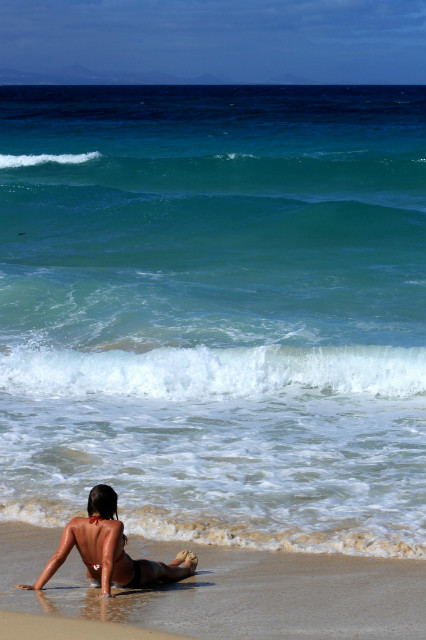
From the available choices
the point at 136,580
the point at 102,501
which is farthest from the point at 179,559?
the point at 102,501

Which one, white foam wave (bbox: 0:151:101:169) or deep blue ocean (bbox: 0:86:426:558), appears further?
white foam wave (bbox: 0:151:101:169)

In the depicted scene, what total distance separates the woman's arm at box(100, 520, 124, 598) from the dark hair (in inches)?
3.9

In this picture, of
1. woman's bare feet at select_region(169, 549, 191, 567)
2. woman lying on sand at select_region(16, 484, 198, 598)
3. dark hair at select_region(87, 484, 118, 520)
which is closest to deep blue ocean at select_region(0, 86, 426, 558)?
woman's bare feet at select_region(169, 549, 191, 567)

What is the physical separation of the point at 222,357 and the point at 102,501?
509cm

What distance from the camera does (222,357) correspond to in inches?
363

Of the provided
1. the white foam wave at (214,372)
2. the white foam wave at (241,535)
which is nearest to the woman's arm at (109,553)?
the white foam wave at (241,535)

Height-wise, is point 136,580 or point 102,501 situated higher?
point 102,501

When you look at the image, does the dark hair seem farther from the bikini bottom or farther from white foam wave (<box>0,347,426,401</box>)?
white foam wave (<box>0,347,426,401</box>)

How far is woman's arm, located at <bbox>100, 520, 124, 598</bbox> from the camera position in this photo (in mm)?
4109

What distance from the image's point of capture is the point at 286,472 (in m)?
6.27

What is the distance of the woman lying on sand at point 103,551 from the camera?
4145 mm

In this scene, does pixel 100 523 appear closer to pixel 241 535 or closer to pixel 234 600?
pixel 234 600

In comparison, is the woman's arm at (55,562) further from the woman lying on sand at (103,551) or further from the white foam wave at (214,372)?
the white foam wave at (214,372)

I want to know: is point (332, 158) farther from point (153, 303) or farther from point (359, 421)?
point (359, 421)
